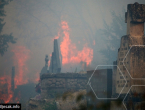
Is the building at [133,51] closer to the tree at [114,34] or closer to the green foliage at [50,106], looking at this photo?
the green foliage at [50,106]

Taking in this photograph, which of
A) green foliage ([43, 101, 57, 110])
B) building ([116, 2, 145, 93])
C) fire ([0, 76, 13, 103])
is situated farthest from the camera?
fire ([0, 76, 13, 103])

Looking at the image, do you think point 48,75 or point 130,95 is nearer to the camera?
point 130,95

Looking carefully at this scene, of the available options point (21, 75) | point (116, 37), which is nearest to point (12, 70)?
point (21, 75)

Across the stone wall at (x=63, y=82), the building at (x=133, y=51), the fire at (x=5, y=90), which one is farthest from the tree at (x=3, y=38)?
the building at (x=133, y=51)

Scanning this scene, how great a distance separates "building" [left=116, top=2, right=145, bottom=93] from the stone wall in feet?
21.3

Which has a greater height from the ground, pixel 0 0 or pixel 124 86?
pixel 0 0

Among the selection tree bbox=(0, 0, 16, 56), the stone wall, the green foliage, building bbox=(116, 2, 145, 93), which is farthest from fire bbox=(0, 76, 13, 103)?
building bbox=(116, 2, 145, 93)

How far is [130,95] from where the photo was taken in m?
12.5

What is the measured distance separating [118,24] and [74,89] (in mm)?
21826

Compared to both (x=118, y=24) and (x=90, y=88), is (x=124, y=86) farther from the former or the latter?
(x=118, y=24)

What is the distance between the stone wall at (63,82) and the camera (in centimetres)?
1936

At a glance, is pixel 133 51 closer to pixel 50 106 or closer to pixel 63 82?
pixel 50 106

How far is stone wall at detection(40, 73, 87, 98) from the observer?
1936 centimetres

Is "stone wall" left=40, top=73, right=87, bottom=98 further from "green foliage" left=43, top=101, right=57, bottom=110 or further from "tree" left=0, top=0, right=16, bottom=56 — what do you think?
"tree" left=0, top=0, right=16, bottom=56
